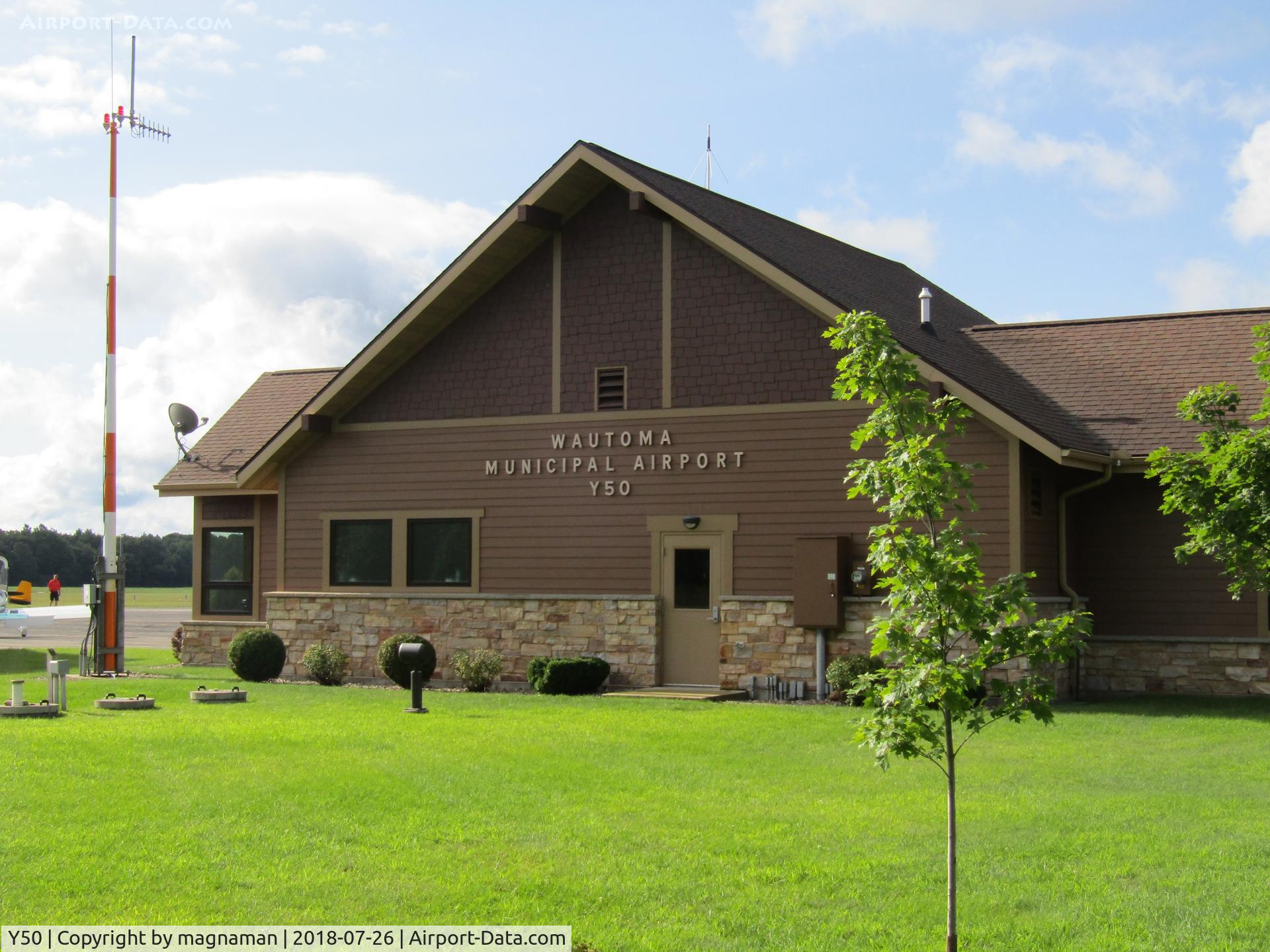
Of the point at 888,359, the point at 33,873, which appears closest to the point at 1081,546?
the point at 888,359

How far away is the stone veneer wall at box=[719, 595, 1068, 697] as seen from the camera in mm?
18922

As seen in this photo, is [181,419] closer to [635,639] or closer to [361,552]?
[361,552]

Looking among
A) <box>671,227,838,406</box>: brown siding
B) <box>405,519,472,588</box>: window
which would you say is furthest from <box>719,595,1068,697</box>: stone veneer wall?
<box>405,519,472,588</box>: window

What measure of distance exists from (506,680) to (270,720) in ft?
20.0

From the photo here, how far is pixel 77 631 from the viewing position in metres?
44.2

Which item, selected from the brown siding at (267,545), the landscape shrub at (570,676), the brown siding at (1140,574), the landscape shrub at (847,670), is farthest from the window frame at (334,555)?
the brown siding at (1140,574)

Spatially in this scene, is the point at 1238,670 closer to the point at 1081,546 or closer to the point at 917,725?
the point at 1081,546

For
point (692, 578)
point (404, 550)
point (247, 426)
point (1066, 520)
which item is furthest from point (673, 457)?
point (247, 426)

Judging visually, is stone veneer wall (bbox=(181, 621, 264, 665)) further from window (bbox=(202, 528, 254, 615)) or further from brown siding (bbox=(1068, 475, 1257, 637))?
brown siding (bbox=(1068, 475, 1257, 637))

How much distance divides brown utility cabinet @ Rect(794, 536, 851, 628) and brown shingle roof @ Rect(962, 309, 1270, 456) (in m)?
3.38

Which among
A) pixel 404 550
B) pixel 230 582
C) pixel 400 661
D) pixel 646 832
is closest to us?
pixel 646 832

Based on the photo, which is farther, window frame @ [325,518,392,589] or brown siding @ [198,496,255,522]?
brown siding @ [198,496,255,522]

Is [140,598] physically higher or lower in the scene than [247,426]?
lower

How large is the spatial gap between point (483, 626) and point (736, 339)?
5951 mm
